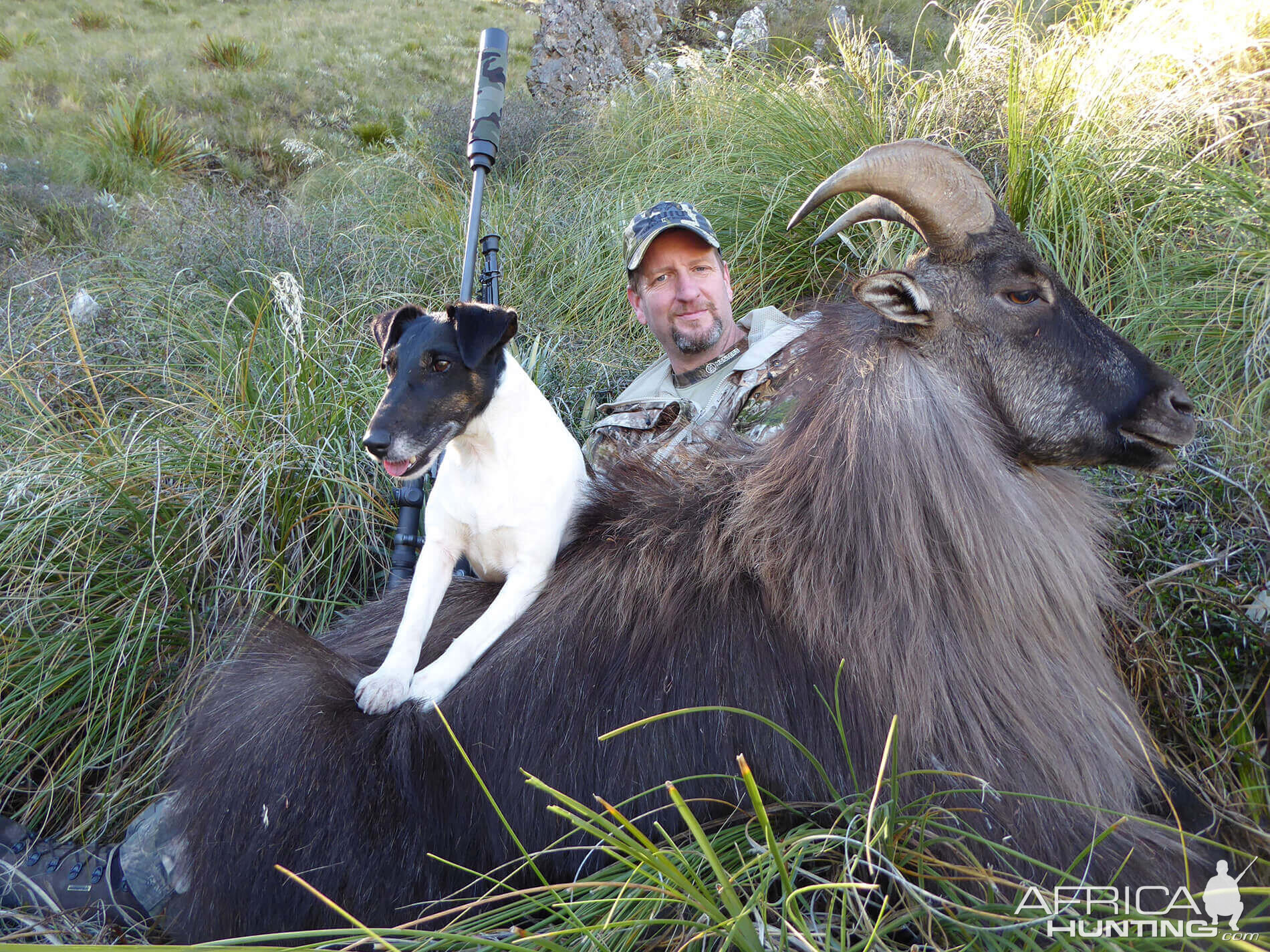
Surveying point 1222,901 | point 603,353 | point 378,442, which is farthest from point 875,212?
point 603,353

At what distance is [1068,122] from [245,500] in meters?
4.87

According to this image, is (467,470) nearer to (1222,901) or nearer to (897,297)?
(897,297)

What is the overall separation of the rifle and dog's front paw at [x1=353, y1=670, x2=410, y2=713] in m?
0.84

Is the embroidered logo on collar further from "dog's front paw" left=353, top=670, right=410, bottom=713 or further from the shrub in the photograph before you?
the shrub

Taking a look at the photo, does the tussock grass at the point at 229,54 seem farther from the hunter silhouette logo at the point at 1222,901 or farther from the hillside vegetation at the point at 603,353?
the hunter silhouette logo at the point at 1222,901

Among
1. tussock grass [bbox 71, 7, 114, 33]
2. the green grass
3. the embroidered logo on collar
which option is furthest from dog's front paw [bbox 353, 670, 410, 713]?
tussock grass [bbox 71, 7, 114, 33]

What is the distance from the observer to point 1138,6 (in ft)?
15.5

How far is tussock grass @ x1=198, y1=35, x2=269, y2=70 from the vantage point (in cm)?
1728

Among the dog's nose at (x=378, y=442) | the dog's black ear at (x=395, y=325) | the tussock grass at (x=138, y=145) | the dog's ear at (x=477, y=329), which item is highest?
the dog's ear at (x=477, y=329)

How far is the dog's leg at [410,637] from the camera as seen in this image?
232cm

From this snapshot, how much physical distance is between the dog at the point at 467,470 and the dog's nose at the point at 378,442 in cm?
1

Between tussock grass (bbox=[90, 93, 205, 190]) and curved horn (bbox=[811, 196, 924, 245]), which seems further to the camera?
tussock grass (bbox=[90, 93, 205, 190])

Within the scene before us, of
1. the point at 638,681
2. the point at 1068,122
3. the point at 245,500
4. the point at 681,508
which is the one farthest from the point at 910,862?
the point at 1068,122

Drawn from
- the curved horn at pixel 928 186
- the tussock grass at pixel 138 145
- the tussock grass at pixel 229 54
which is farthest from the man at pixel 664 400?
the tussock grass at pixel 229 54
